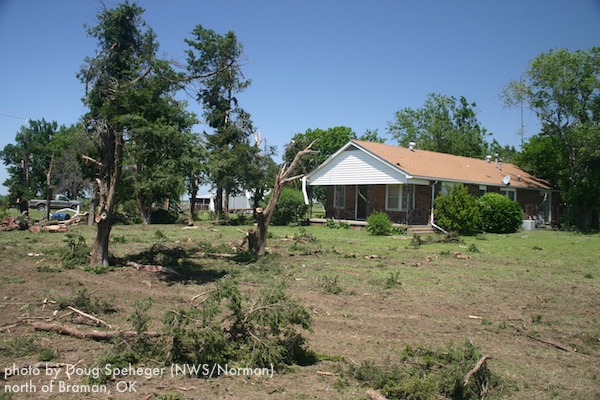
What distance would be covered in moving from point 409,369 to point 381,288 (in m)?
4.44

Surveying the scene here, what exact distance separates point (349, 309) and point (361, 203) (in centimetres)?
2118

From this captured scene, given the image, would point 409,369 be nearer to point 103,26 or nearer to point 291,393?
point 291,393

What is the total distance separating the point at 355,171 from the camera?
88.6 ft

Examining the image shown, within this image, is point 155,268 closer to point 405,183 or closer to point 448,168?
point 405,183

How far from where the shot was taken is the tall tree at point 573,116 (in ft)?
86.6

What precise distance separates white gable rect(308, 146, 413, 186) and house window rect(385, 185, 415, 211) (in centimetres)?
126

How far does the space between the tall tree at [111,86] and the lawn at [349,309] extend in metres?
1.58

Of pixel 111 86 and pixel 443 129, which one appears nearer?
pixel 111 86

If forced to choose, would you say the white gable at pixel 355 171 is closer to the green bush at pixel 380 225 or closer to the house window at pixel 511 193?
the green bush at pixel 380 225

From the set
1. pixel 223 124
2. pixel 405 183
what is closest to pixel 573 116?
pixel 405 183

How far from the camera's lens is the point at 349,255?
14.4 m

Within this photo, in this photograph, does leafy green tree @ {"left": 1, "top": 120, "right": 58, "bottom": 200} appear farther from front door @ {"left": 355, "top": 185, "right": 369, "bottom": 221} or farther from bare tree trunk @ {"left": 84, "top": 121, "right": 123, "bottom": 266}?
bare tree trunk @ {"left": 84, "top": 121, "right": 123, "bottom": 266}

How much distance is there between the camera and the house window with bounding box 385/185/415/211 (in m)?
25.2

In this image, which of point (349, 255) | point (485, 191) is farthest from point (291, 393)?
point (485, 191)
